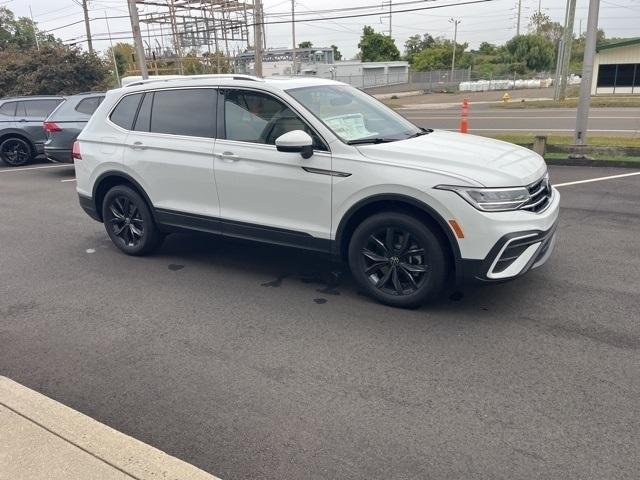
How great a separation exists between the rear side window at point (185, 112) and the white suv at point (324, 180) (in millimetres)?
14

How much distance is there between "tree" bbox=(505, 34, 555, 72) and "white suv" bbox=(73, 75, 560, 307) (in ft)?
237

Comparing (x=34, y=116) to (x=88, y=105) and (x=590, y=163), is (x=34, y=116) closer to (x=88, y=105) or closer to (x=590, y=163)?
(x=88, y=105)

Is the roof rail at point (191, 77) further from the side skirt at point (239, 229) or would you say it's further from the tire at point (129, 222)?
the side skirt at point (239, 229)

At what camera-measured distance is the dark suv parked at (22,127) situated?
13.7m

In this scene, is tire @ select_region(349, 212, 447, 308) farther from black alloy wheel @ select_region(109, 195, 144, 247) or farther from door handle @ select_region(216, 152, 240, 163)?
black alloy wheel @ select_region(109, 195, 144, 247)

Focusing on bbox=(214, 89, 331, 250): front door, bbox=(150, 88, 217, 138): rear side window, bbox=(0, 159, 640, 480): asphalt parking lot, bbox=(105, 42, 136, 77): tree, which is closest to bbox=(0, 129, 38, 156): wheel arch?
bbox=(0, 159, 640, 480): asphalt parking lot

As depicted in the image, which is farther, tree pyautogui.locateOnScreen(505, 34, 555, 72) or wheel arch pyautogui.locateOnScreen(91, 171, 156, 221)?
tree pyautogui.locateOnScreen(505, 34, 555, 72)

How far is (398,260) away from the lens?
14.5 ft

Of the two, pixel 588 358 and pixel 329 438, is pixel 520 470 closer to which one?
pixel 329 438

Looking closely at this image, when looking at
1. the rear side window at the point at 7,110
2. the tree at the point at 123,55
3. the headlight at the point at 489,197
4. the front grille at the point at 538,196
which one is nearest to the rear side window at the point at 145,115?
the headlight at the point at 489,197

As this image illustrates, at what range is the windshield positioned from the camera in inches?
187

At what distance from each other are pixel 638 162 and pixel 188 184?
27.8 feet

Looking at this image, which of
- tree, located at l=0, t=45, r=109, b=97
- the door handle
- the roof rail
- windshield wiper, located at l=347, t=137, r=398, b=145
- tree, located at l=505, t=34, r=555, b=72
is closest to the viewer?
windshield wiper, located at l=347, t=137, r=398, b=145

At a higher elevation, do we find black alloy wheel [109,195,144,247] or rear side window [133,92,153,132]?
rear side window [133,92,153,132]
